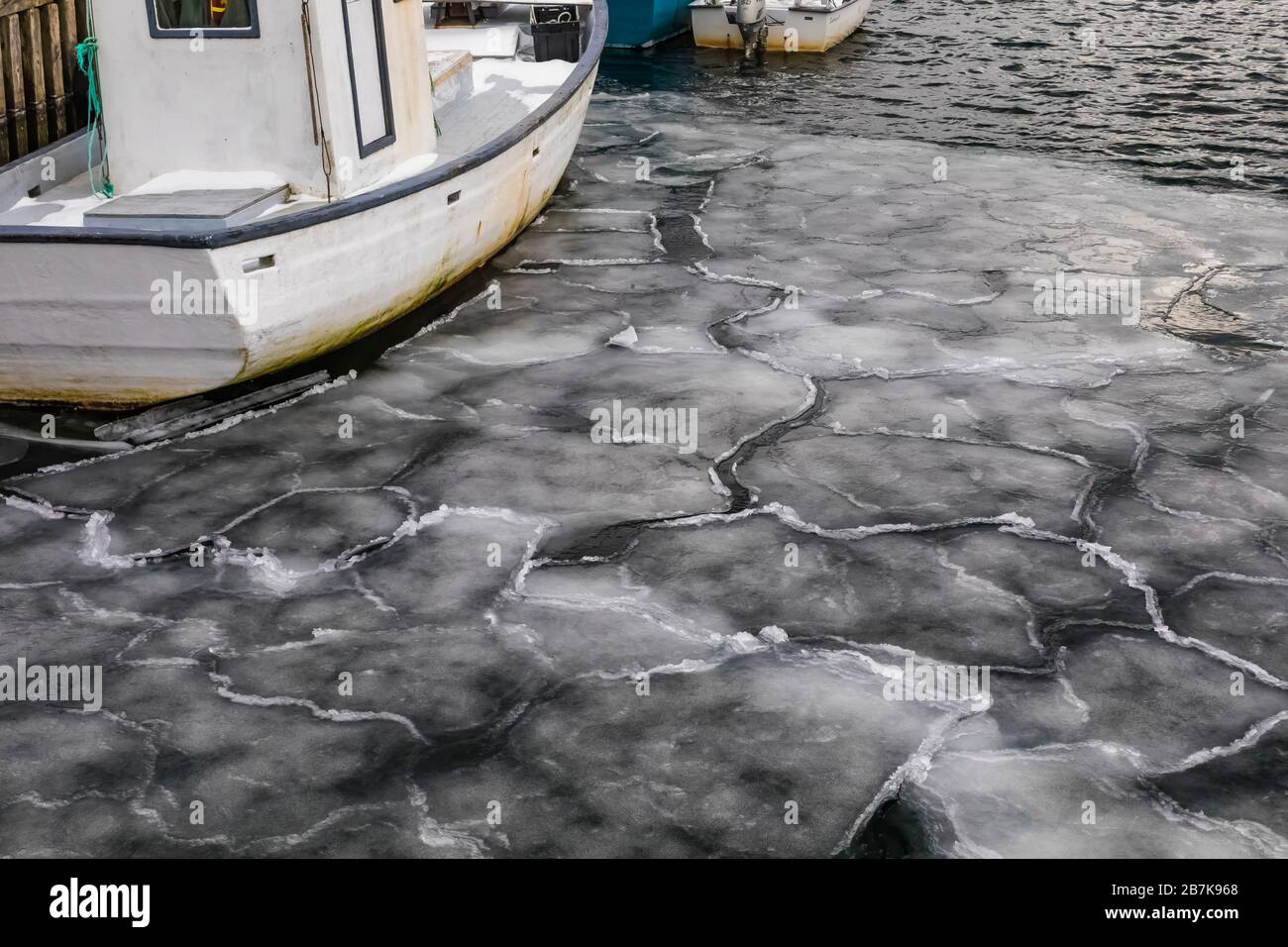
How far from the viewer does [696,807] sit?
3.52 metres

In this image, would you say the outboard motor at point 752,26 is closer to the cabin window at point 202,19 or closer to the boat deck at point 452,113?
the boat deck at point 452,113

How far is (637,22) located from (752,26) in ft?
5.40

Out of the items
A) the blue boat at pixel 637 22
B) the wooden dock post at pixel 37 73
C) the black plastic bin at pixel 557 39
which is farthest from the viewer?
the blue boat at pixel 637 22

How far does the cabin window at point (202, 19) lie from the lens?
6020mm

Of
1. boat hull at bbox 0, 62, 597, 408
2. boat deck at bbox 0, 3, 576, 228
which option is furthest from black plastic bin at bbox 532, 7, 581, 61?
boat hull at bbox 0, 62, 597, 408

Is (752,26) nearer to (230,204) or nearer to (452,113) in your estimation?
(452,113)

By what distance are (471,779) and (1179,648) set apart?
2.40 meters

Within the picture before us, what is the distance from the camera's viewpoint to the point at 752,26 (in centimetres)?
1532

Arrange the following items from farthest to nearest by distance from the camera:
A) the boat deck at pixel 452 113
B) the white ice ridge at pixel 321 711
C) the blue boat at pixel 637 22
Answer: the blue boat at pixel 637 22 < the boat deck at pixel 452 113 < the white ice ridge at pixel 321 711

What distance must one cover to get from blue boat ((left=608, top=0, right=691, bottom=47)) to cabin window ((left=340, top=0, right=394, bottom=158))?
1022cm

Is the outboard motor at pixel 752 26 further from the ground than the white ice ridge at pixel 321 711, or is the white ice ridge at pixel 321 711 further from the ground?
the outboard motor at pixel 752 26

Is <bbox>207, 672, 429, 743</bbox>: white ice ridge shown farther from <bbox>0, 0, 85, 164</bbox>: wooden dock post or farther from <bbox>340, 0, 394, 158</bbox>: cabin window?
<bbox>0, 0, 85, 164</bbox>: wooden dock post

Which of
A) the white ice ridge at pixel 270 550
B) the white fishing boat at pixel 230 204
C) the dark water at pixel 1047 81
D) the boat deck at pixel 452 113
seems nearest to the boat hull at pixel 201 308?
the white fishing boat at pixel 230 204

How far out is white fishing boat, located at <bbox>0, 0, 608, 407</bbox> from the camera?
5457 millimetres
